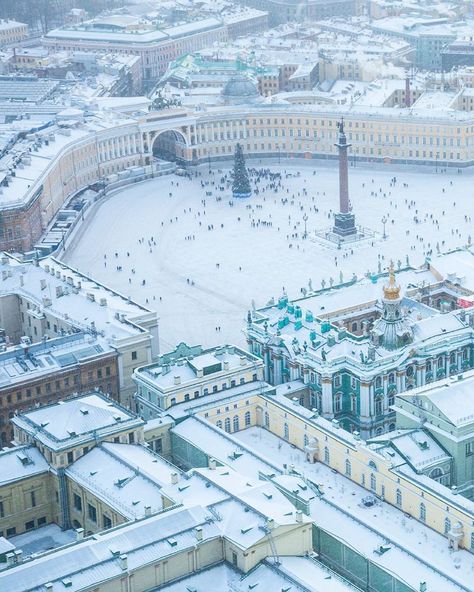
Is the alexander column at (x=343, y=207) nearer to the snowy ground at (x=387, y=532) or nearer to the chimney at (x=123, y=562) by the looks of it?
the snowy ground at (x=387, y=532)

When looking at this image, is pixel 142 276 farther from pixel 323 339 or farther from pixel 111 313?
pixel 323 339

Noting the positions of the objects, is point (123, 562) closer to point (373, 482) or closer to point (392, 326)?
point (373, 482)

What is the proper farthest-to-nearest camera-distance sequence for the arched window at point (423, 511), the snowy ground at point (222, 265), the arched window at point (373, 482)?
1. the snowy ground at point (222, 265)
2. the arched window at point (373, 482)
3. the arched window at point (423, 511)

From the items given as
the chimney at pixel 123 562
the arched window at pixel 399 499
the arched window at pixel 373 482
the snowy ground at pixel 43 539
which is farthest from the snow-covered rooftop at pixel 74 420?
the arched window at pixel 399 499

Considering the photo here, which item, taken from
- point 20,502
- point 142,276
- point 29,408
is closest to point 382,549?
point 20,502

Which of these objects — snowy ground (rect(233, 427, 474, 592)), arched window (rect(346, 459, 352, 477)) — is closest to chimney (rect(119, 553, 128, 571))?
snowy ground (rect(233, 427, 474, 592))

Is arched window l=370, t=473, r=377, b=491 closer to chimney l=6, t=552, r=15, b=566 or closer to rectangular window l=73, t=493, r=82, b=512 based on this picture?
rectangular window l=73, t=493, r=82, b=512

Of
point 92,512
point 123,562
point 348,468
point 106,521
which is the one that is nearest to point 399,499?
point 348,468
